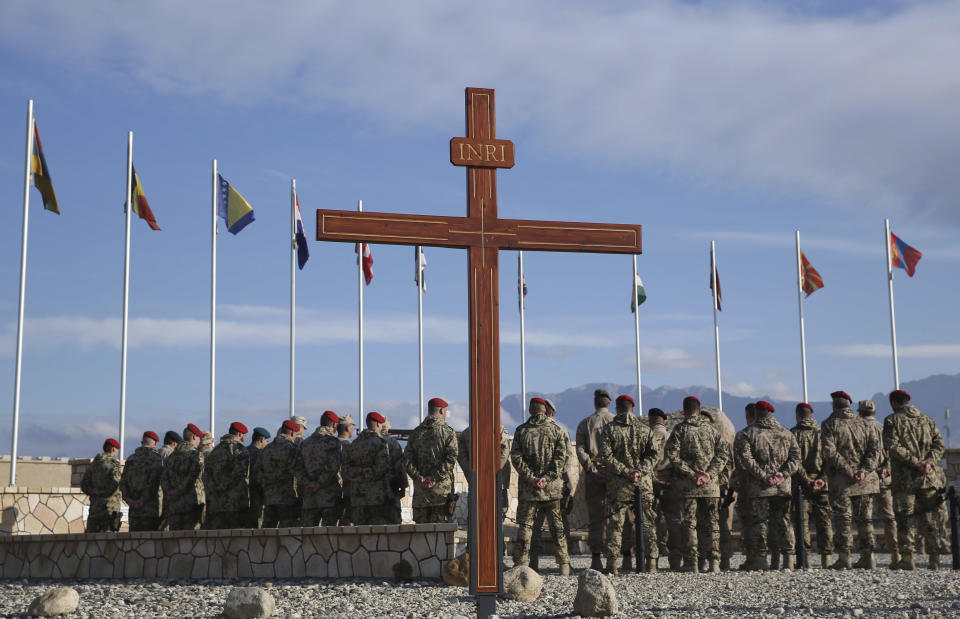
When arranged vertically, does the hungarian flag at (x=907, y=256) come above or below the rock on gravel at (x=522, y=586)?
above

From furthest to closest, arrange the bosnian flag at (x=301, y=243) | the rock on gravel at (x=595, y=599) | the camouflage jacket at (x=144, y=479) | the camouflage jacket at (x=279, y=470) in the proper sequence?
the bosnian flag at (x=301, y=243)
the camouflage jacket at (x=144, y=479)
the camouflage jacket at (x=279, y=470)
the rock on gravel at (x=595, y=599)

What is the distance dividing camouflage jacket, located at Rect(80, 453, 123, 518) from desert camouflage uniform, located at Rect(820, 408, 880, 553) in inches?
370

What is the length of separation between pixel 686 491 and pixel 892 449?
7.93ft

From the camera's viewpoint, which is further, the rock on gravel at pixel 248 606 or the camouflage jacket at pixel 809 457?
the camouflage jacket at pixel 809 457

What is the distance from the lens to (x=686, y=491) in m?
12.1

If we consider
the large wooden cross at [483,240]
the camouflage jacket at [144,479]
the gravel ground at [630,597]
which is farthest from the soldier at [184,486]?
the large wooden cross at [483,240]

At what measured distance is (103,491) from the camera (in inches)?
585

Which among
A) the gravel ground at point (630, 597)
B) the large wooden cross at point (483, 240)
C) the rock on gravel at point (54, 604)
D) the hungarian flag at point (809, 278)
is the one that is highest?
the hungarian flag at point (809, 278)

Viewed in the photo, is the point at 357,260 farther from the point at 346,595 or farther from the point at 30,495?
the point at 346,595

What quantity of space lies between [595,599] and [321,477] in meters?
5.32

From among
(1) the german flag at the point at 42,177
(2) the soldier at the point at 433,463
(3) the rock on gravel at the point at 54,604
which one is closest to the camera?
(3) the rock on gravel at the point at 54,604

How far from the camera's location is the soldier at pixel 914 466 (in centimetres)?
1215

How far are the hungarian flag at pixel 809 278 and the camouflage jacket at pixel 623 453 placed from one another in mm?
17250

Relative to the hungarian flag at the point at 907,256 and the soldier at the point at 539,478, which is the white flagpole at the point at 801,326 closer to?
the hungarian flag at the point at 907,256
